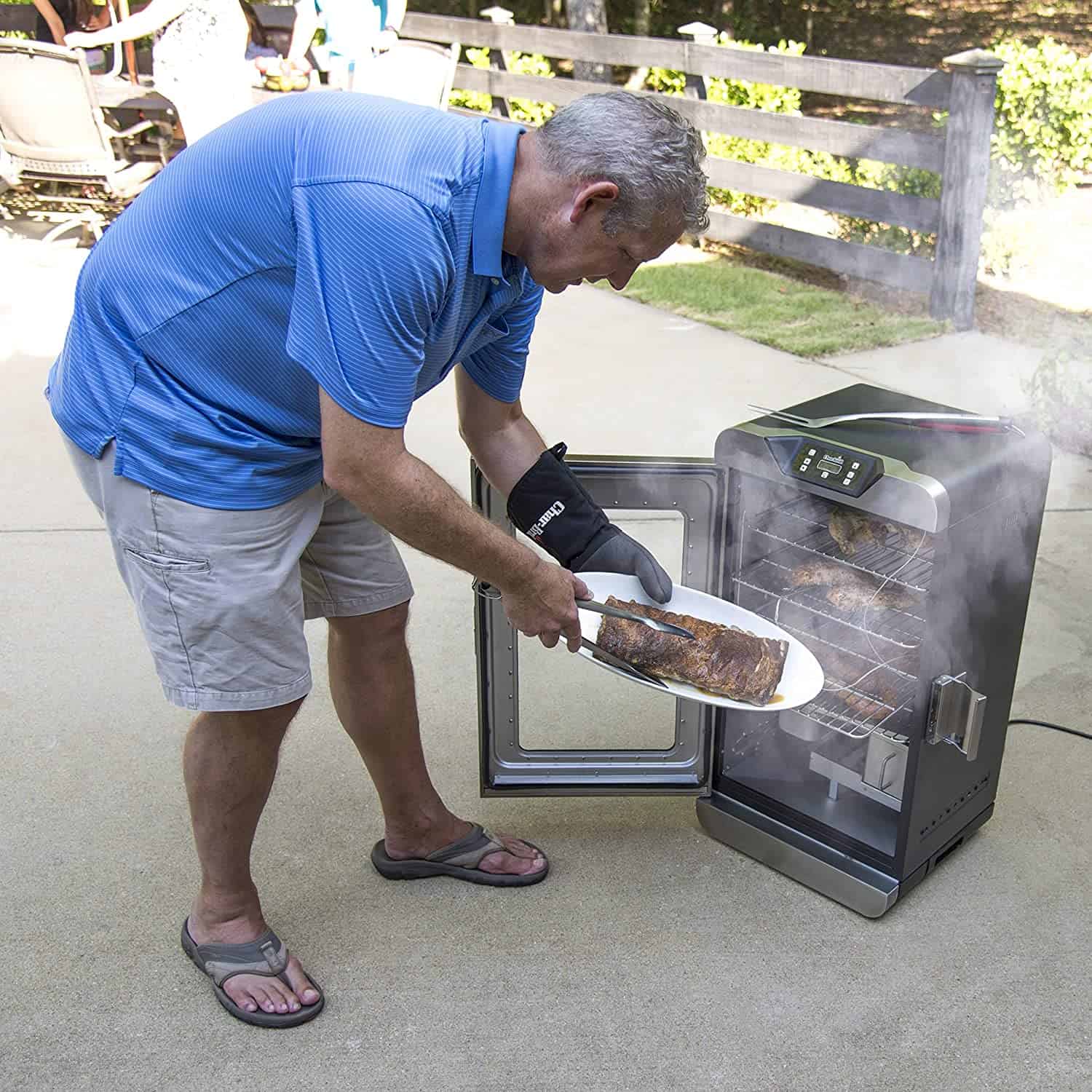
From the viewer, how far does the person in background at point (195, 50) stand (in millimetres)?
6789

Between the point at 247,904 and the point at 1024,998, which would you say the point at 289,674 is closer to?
the point at 247,904

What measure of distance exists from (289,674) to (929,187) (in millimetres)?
5697

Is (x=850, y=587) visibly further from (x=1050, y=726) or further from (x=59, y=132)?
(x=59, y=132)

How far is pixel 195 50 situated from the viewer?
6.96 metres

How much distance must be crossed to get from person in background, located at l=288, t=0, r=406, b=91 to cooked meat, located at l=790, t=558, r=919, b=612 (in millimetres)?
6163

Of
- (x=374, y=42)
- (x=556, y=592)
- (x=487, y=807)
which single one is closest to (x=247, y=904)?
(x=487, y=807)

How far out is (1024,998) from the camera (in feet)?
7.70

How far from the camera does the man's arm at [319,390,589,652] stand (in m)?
1.77

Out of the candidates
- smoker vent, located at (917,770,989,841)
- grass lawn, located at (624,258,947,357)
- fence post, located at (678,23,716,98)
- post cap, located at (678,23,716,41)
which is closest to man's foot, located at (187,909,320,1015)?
smoker vent, located at (917,770,989,841)

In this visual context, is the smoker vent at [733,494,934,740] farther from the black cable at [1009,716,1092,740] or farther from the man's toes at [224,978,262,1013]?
the man's toes at [224,978,262,1013]

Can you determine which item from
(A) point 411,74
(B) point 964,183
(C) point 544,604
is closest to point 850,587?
(C) point 544,604

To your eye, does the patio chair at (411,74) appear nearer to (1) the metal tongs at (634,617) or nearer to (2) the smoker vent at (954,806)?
(1) the metal tongs at (634,617)

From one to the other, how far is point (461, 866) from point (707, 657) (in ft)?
2.66

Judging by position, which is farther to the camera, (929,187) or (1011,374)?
(929,187)
